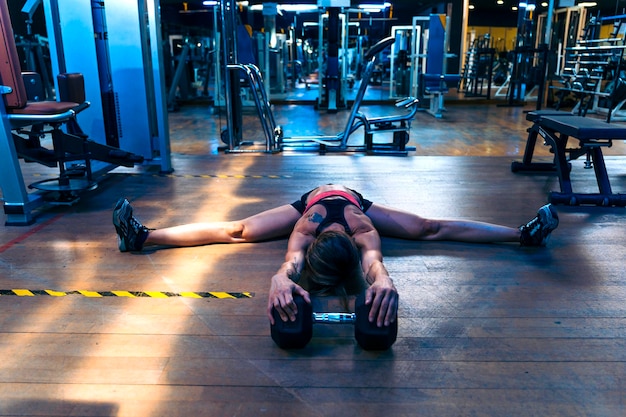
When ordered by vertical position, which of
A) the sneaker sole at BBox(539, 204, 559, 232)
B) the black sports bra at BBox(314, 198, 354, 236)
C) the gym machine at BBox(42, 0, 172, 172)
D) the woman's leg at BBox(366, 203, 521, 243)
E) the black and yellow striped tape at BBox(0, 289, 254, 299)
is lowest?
the black and yellow striped tape at BBox(0, 289, 254, 299)

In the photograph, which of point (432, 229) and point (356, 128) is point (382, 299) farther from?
point (356, 128)

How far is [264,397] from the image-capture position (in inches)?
49.9

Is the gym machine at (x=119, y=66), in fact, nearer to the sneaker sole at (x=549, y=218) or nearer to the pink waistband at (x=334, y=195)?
the pink waistband at (x=334, y=195)

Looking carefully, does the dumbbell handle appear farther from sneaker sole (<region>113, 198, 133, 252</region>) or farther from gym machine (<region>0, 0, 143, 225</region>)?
gym machine (<region>0, 0, 143, 225</region>)

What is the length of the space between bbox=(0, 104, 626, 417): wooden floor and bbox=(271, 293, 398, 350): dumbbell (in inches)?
1.5

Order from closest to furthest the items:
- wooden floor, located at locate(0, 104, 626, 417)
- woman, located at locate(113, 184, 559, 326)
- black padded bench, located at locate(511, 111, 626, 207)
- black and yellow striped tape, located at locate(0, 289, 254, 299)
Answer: wooden floor, located at locate(0, 104, 626, 417) < woman, located at locate(113, 184, 559, 326) < black and yellow striped tape, located at locate(0, 289, 254, 299) < black padded bench, located at locate(511, 111, 626, 207)

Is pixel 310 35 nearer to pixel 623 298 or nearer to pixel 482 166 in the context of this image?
pixel 482 166

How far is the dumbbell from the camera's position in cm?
141

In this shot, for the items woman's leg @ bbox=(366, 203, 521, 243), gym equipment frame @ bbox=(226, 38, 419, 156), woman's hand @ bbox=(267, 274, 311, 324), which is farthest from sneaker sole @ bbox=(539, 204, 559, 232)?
gym equipment frame @ bbox=(226, 38, 419, 156)

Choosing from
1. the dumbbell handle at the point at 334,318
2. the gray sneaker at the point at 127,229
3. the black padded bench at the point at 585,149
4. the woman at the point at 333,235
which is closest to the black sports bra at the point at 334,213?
the woman at the point at 333,235

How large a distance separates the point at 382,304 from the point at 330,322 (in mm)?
179

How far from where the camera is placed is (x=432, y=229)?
238 centimetres

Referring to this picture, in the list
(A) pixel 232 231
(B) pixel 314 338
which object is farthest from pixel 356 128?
(B) pixel 314 338

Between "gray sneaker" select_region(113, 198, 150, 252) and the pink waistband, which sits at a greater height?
the pink waistband
